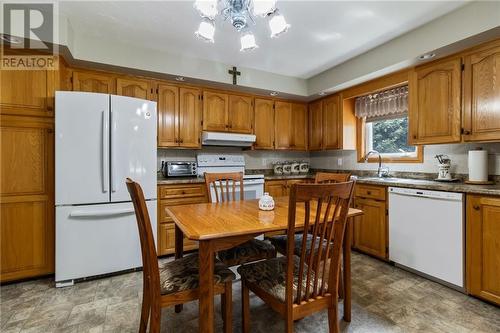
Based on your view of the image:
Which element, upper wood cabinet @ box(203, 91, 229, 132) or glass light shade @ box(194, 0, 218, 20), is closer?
glass light shade @ box(194, 0, 218, 20)

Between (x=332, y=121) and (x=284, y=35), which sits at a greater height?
(x=284, y=35)

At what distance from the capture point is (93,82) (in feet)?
9.54

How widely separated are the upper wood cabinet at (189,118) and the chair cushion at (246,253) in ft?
6.13

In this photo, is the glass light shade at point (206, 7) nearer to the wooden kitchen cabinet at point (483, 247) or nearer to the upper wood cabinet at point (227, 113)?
the upper wood cabinet at point (227, 113)

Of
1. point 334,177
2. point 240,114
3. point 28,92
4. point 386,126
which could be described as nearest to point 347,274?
point 334,177

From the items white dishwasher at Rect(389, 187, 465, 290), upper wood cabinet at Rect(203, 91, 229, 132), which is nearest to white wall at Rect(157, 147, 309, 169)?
upper wood cabinet at Rect(203, 91, 229, 132)

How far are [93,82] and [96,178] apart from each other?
126cm

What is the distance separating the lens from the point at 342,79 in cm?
336

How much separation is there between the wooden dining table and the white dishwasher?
109 centimetres

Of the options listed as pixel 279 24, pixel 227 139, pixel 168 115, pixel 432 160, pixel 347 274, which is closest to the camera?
pixel 279 24

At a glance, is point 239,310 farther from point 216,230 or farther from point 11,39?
point 11,39

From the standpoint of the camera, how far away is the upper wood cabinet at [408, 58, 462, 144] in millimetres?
2393

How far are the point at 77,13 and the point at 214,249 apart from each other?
8.04 ft

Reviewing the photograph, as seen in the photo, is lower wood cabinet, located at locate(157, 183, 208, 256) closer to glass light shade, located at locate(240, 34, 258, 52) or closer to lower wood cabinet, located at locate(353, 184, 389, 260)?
glass light shade, located at locate(240, 34, 258, 52)
